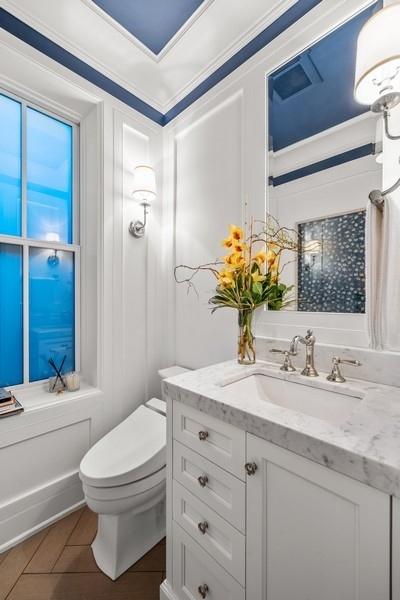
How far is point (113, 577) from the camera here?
1.13 m

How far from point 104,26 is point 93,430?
2.26 meters

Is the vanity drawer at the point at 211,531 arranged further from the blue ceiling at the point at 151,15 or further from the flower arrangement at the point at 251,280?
the blue ceiling at the point at 151,15

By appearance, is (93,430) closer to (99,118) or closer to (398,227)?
(398,227)

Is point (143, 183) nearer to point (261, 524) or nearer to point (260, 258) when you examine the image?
point (260, 258)

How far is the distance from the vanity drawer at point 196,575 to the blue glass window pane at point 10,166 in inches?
68.7

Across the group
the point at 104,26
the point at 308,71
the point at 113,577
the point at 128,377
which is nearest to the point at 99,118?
the point at 104,26

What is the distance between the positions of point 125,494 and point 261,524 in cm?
66

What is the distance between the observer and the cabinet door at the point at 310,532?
0.51 metres

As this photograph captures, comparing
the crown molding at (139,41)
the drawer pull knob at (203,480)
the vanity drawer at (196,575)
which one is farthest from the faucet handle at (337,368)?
the crown molding at (139,41)

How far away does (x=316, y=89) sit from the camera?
1207mm

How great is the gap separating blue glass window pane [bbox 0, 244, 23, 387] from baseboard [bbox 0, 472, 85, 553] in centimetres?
62

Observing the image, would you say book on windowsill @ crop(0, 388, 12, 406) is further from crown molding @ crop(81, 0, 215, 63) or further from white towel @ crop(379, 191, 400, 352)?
crown molding @ crop(81, 0, 215, 63)

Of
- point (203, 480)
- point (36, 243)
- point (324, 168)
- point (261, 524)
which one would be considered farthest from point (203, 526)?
point (36, 243)

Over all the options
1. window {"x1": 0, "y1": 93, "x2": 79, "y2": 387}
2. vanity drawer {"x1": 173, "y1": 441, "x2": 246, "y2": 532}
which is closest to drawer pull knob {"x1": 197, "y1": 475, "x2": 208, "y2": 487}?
vanity drawer {"x1": 173, "y1": 441, "x2": 246, "y2": 532}
